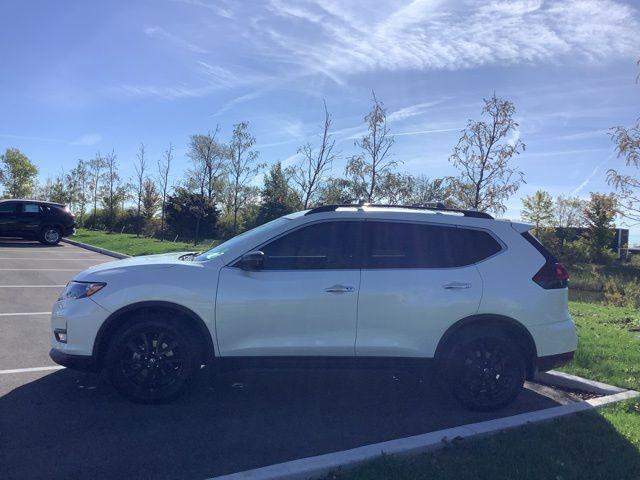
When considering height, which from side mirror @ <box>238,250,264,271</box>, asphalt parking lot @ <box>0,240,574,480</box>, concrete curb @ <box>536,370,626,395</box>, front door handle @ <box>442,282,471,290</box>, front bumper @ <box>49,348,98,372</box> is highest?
side mirror @ <box>238,250,264,271</box>

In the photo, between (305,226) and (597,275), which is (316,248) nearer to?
(305,226)

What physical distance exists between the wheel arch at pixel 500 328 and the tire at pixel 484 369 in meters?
0.05

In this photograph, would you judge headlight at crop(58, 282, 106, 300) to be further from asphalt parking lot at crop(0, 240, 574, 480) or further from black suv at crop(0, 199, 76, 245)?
black suv at crop(0, 199, 76, 245)

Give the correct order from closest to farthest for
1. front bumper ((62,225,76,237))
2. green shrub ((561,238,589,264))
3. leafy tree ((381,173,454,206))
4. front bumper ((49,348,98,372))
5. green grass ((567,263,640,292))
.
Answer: front bumper ((49,348,98,372))
leafy tree ((381,173,454,206))
front bumper ((62,225,76,237))
green grass ((567,263,640,292))
green shrub ((561,238,589,264))

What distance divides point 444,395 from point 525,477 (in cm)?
180

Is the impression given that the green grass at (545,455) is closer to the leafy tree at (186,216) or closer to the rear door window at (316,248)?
the rear door window at (316,248)

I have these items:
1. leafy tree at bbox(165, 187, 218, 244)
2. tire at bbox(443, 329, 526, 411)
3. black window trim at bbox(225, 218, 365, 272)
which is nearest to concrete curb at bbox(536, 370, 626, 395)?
tire at bbox(443, 329, 526, 411)

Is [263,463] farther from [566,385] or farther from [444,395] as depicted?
[566,385]

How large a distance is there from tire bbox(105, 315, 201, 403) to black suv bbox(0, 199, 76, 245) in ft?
67.9

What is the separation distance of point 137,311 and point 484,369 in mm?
3100

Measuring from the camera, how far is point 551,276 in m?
5.08

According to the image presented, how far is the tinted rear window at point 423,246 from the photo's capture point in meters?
5.00

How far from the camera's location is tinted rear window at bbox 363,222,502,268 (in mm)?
5004

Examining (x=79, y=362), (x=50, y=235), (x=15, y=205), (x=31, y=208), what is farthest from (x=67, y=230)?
(x=79, y=362)
